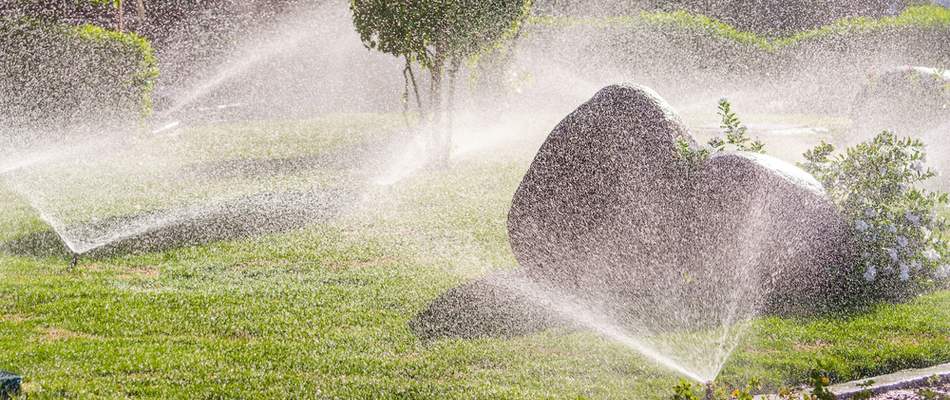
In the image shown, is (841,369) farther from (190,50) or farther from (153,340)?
(190,50)

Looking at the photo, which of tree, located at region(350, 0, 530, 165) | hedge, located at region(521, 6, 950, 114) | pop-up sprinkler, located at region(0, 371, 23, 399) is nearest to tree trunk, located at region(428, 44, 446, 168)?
tree, located at region(350, 0, 530, 165)

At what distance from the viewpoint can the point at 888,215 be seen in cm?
608

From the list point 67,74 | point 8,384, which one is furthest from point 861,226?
point 67,74

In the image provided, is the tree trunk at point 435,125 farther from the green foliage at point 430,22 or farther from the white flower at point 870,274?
the white flower at point 870,274

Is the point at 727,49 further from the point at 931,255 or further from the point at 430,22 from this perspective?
the point at 931,255

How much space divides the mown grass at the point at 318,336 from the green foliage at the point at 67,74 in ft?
19.1

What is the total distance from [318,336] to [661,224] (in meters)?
2.63

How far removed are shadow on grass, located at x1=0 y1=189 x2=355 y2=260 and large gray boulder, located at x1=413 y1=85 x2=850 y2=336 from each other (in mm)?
2929

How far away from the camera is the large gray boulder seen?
5512mm

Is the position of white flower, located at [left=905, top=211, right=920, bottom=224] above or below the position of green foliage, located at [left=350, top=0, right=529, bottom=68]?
below

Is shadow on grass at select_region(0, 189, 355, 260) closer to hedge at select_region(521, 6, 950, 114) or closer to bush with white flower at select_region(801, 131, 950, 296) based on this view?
bush with white flower at select_region(801, 131, 950, 296)

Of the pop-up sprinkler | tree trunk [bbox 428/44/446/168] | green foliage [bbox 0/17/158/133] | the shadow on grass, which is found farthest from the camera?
tree trunk [bbox 428/44/446/168]

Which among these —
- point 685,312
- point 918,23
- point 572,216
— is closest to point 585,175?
point 572,216

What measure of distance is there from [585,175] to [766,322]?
1.61m
